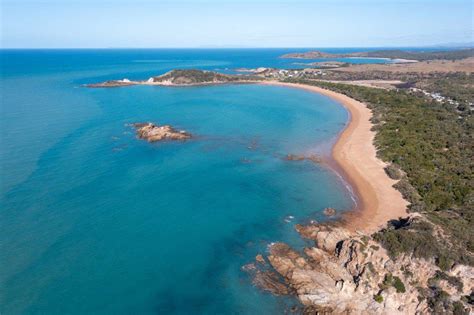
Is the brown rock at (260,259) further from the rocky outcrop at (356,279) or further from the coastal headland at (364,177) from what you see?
the coastal headland at (364,177)

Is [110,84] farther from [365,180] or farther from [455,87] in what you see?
[455,87]

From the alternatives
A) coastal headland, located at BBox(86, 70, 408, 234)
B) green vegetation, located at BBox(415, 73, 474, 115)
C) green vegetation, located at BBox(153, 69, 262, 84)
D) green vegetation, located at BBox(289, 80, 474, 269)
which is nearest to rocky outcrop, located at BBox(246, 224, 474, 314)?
green vegetation, located at BBox(289, 80, 474, 269)

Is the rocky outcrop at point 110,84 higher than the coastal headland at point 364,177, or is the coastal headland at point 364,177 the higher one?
the rocky outcrop at point 110,84

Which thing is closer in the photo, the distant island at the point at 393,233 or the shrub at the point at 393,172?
the distant island at the point at 393,233

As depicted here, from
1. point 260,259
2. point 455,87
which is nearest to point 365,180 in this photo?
point 260,259

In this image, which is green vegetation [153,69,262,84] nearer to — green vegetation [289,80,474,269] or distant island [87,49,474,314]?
distant island [87,49,474,314]

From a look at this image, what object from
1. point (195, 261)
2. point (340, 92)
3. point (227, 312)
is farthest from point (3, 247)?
point (340, 92)

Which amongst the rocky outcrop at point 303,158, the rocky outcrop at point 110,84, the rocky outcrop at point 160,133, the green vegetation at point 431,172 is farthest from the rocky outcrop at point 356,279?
the rocky outcrop at point 110,84
